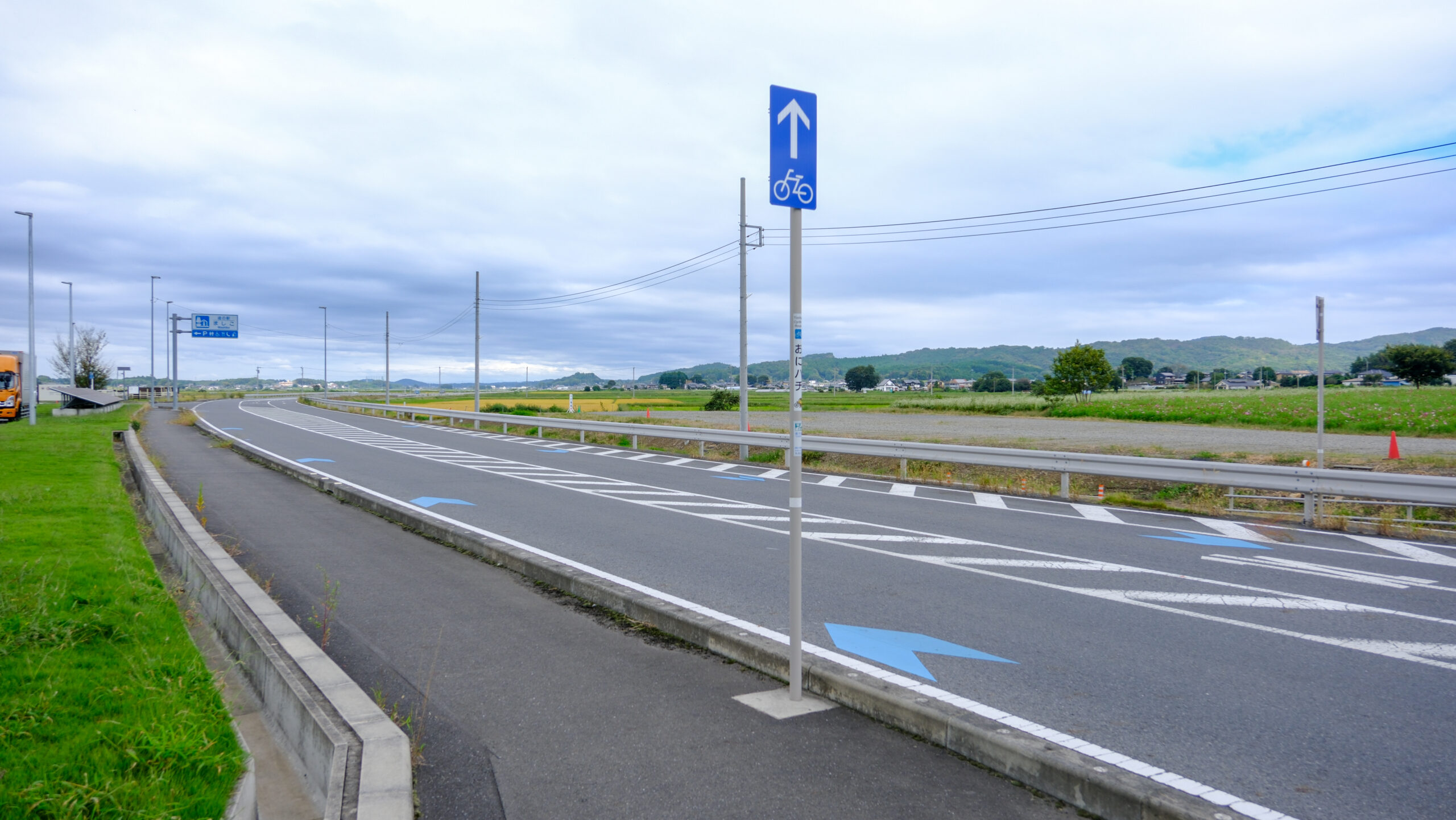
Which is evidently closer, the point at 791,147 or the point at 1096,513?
the point at 791,147

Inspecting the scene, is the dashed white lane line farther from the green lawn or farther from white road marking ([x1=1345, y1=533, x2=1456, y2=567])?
the green lawn

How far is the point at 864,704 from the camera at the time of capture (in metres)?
4.53

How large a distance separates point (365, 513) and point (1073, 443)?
70.5ft

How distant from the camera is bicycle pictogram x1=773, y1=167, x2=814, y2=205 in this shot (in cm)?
468

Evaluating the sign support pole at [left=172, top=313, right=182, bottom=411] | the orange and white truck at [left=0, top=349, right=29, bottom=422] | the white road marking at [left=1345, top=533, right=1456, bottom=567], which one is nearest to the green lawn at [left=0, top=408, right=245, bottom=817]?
the white road marking at [left=1345, top=533, right=1456, bottom=567]

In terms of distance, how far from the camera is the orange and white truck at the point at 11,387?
35.3 metres

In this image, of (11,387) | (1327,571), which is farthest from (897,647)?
(11,387)

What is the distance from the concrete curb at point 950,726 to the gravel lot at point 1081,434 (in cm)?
1451

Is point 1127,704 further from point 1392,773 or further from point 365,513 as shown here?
point 365,513

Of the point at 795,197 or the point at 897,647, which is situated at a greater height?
the point at 795,197

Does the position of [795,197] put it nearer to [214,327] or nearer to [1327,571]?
[1327,571]

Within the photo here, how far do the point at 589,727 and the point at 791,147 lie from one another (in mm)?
3459

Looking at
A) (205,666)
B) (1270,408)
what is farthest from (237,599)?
(1270,408)

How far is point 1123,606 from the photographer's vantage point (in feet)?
22.4
